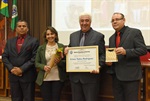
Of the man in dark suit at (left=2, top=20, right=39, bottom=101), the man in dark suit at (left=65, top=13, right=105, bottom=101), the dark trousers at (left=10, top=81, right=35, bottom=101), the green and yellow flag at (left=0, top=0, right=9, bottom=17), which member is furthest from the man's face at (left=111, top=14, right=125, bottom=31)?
the green and yellow flag at (left=0, top=0, right=9, bottom=17)

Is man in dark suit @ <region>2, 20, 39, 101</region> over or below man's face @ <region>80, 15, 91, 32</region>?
below

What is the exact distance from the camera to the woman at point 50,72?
114 inches

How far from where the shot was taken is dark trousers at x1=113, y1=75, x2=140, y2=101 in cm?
244

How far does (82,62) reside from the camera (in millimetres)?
2682

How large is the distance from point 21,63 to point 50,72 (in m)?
0.50

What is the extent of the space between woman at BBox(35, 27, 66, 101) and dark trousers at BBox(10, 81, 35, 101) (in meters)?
0.35

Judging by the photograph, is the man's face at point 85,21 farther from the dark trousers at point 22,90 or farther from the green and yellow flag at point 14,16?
the green and yellow flag at point 14,16

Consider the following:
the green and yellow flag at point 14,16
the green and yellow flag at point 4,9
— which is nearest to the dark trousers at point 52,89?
the green and yellow flag at point 14,16

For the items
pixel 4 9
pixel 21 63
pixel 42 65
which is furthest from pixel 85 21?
pixel 4 9

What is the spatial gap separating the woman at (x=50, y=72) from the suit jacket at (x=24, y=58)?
0.26 metres

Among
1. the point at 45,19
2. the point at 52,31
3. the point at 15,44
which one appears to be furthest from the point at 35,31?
the point at 52,31

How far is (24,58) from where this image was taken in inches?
124

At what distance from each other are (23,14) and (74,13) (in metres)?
1.10

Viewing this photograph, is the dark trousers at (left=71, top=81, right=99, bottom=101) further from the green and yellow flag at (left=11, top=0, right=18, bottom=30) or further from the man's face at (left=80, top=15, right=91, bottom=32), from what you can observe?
the green and yellow flag at (left=11, top=0, right=18, bottom=30)
